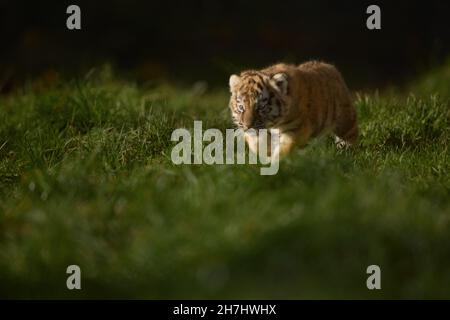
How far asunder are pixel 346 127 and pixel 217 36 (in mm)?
6987

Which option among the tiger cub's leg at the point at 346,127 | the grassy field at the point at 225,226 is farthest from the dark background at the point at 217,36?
the grassy field at the point at 225,226

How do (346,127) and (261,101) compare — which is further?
(346,127)

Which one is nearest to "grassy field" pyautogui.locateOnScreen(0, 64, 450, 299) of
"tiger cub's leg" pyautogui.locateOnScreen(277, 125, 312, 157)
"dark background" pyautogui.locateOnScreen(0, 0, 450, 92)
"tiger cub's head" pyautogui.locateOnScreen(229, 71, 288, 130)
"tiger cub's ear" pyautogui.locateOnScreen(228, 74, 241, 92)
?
"tiger cub's leg" pyautogui.locateOnScreen(277, 125, 312, 157)

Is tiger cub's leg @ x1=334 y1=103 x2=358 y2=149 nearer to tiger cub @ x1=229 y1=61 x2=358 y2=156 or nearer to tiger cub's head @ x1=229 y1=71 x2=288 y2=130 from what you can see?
tiger cub @ x1=229 y1=61 x2=358 y2=156

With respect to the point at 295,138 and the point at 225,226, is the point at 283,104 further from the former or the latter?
the point at 225,226

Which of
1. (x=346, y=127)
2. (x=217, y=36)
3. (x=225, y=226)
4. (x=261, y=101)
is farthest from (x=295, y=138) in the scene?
(x=217, y=36)

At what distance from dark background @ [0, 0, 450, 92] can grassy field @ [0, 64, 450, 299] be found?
6351 millimetres

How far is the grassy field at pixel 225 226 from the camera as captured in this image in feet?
13.4

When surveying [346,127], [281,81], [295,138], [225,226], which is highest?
[281,81]

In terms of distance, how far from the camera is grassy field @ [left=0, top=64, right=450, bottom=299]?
4.09 meters

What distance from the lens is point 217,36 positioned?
13367 mm

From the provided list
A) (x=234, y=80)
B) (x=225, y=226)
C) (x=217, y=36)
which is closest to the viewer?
(x=225, y=226)

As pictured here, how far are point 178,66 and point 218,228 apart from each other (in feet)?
28.0

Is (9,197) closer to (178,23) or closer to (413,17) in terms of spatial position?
(178,23)
